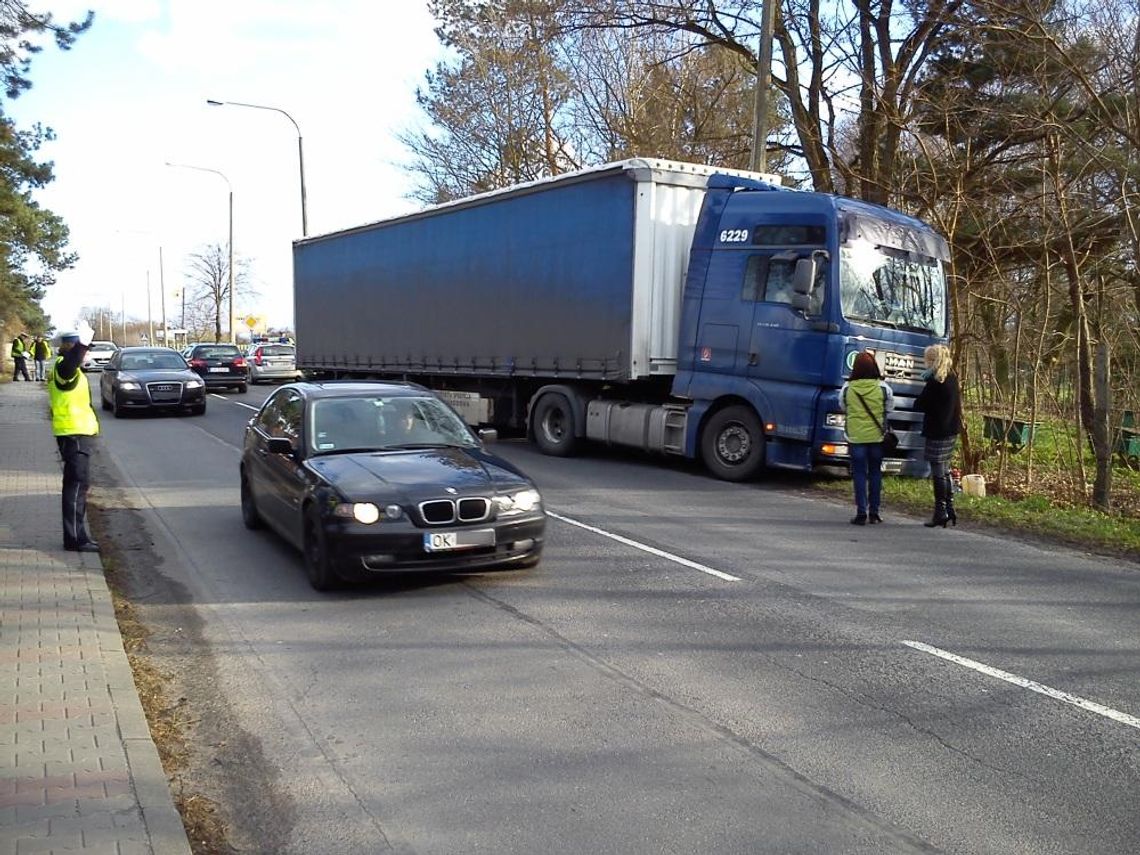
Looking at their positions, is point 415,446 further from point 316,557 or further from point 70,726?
point 70,726

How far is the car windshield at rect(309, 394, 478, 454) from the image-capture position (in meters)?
8.02

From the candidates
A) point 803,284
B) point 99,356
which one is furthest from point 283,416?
point 99,356

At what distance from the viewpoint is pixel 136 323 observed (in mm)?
137125

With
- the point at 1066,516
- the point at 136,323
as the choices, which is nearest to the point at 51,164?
the point at 1066,516

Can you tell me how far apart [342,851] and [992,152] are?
15.0 metres

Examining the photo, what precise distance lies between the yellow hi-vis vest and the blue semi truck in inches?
282

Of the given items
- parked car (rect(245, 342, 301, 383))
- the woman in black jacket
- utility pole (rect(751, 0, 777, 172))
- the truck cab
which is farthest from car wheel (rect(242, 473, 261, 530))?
parked car (rect(245, 342, 301, 383))

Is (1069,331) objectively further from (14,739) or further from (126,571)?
(14,739)

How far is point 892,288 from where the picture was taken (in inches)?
486

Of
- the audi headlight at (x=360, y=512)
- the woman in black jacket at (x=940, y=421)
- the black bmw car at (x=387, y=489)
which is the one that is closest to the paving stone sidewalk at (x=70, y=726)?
the black bmw car at (x=387, y=489)

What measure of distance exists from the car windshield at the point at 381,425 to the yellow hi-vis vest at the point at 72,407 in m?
1.86

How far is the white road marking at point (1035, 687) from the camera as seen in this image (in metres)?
5.00

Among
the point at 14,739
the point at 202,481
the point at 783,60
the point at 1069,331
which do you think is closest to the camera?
the point at 14,739

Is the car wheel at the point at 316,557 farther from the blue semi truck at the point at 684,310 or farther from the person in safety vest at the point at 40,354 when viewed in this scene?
the person in safety vest at the point at 40,354
